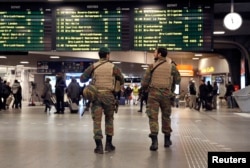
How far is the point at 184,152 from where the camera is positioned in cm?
675

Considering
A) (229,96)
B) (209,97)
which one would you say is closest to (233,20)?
(209,97)

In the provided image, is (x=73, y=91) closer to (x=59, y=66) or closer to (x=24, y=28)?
(x=24, y=28)

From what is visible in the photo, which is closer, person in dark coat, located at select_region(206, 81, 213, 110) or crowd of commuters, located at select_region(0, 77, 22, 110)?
person in dark coat, located at select_region(206, 81, 213, 110)

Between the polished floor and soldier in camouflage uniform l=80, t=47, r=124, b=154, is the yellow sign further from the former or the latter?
soldier in camouflage uniform l=80, t=47, r=124, b=154

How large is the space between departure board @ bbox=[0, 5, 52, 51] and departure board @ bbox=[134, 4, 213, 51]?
2674 mm

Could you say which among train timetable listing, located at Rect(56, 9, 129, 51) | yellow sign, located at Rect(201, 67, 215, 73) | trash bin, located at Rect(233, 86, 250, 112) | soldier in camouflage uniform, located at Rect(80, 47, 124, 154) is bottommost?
trash bin, located at Rect(233, 86, 250, 112)

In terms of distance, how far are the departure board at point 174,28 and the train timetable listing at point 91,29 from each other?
1.51 ft

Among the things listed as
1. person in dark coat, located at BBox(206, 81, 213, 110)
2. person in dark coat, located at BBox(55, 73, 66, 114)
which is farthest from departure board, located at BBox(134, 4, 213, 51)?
person in dark coat, located at BBox(206, 81, 213, 110)

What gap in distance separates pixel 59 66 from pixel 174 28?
53.5 ft

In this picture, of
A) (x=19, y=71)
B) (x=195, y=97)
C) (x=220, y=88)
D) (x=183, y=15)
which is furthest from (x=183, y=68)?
(x=183, y=15)

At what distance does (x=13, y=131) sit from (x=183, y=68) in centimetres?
2276

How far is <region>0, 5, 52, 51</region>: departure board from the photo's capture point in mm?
12320

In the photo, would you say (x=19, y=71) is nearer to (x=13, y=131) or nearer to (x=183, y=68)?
(x=183, y=68)

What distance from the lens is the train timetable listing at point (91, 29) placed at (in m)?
12.2
